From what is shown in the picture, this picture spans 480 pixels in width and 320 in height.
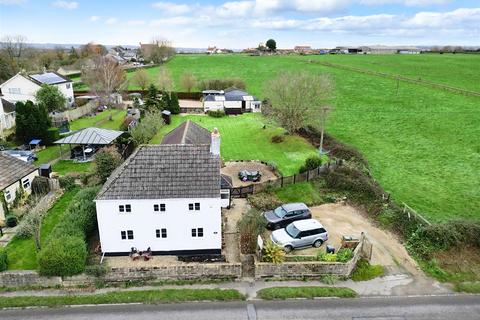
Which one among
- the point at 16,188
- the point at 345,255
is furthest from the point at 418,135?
the point at 16,188

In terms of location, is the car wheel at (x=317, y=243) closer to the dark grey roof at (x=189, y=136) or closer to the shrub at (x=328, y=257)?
the shrub at (x=328, y=257)

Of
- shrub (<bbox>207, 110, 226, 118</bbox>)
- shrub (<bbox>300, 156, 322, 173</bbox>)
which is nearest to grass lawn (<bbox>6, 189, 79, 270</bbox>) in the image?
shrub (<bbox>300, 156, 322, 173</bbox>)

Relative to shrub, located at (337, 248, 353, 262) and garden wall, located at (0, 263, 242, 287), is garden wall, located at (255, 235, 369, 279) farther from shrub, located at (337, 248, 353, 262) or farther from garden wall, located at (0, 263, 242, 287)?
garden wall, located at (0, 263, 242, 287)

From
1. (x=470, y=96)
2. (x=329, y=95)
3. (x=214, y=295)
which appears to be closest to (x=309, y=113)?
(x=329, y=95)

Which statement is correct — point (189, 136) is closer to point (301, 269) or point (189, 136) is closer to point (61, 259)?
point (61, 259)

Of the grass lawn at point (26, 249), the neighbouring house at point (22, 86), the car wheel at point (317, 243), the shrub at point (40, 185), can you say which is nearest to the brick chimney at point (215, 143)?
the car wheel at point (317, 243)

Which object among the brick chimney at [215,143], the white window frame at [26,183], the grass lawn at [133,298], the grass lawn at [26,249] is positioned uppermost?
the brick chimney at [215,143]
